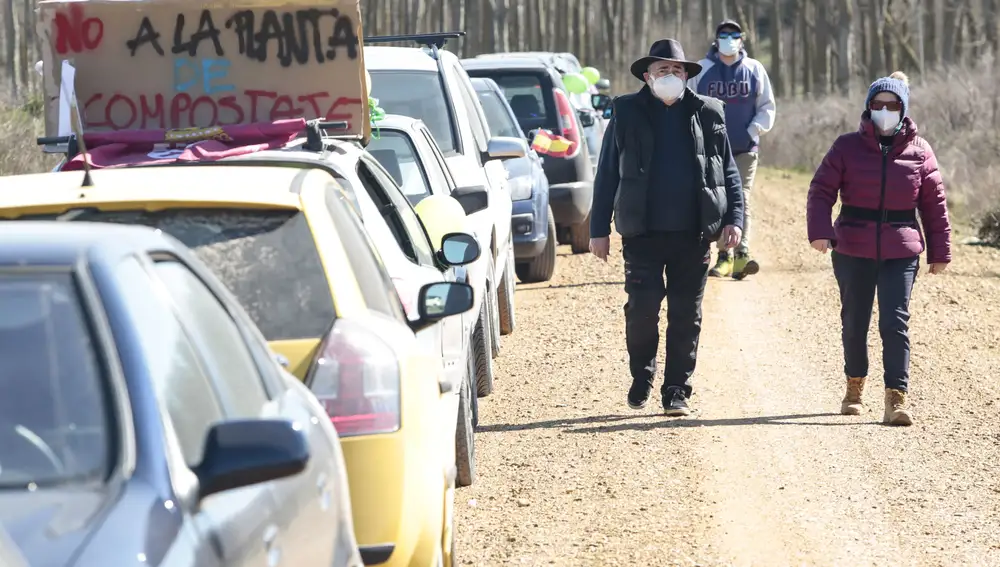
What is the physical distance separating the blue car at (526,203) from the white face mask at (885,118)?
4.72 metres

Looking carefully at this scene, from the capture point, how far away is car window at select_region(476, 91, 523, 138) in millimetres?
14555

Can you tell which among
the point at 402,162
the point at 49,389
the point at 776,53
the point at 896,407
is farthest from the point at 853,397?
the point at 776,53

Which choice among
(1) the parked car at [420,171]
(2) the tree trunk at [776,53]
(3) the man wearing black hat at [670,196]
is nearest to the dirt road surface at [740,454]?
(1) the parked car at [420,171]

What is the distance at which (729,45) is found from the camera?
13.8m

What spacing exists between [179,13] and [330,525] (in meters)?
5.33

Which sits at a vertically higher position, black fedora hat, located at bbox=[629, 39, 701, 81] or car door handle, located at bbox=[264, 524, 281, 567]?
black fedora hat, located at bbox=[629, 39, 701, 81]

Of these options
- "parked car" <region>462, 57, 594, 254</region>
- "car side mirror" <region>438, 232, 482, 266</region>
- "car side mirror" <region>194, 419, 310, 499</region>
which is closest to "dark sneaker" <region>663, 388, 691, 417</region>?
"car side mirror" <region>438, 232, 482, 266</region>

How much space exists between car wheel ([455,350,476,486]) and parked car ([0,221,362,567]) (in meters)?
3.47

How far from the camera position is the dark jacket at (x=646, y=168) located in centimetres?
891

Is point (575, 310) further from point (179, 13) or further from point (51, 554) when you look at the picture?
point (51, 554)

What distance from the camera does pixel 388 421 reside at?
4.55m

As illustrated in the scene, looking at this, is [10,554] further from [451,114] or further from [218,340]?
[451,114]

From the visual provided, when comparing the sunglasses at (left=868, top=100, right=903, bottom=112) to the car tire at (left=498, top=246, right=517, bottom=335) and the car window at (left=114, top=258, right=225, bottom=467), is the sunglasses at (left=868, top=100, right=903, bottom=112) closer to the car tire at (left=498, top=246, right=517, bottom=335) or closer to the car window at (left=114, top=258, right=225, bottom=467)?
the car tire at (left=498, top=246, right=517, bottom=335)

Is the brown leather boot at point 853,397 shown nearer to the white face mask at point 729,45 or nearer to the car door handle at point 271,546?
the white face mask at point 729,45
